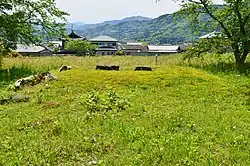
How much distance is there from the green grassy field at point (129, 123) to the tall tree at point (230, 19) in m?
6.15

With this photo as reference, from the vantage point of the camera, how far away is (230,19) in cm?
1909

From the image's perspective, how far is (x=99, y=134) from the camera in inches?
257

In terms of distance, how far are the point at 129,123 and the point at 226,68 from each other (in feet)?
37.8

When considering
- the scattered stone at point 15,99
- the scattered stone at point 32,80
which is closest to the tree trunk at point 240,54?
the scattered stone at point 32,80

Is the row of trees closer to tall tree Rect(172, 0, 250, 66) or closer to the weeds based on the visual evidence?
tall tree Rect(172, 0, 250, 66)

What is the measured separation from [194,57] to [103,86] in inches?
397

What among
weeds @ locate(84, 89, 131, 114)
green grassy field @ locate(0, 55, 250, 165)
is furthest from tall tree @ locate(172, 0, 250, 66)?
weeds @ locate(84, 89, 131, 114)

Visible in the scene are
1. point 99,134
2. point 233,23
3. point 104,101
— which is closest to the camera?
point 99,134

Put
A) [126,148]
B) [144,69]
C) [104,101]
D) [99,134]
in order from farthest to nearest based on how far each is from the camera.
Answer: [144,69], [104,101], [99,134], [126,148]

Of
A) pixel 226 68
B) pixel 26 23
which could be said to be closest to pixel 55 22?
pixel 26 23

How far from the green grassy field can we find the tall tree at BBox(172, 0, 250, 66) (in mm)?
6154

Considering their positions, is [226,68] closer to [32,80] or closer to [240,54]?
[240,54]

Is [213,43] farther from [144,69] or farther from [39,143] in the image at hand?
[39,143]

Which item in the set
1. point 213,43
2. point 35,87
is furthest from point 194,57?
point 35,87
